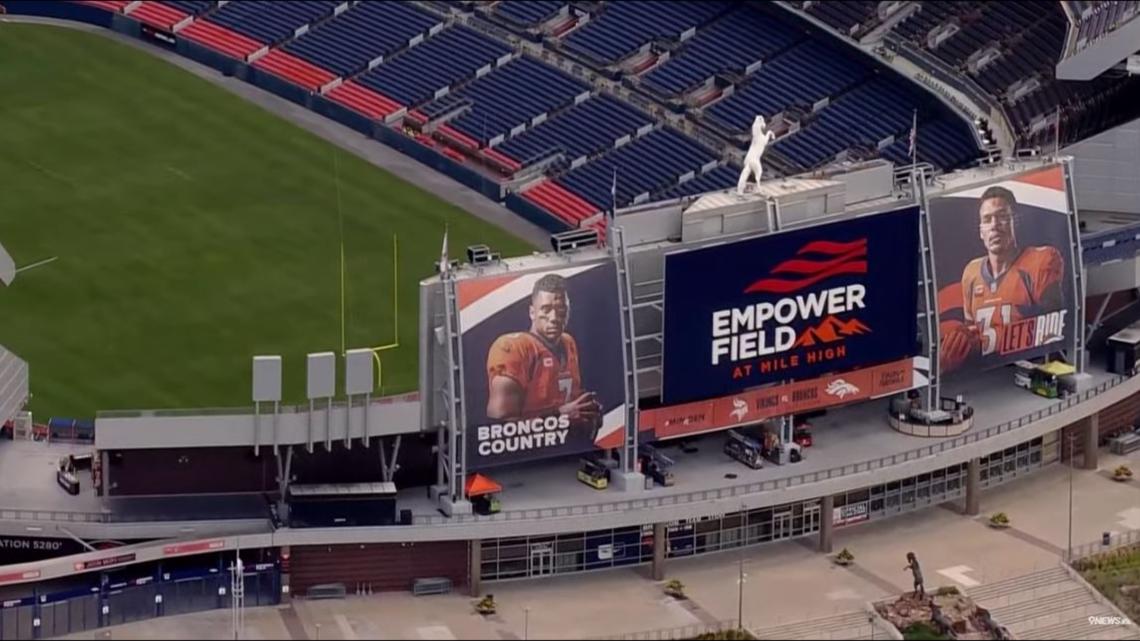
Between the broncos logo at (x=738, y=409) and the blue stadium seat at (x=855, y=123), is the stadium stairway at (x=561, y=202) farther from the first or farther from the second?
the broncos logo at (x=738, y=409)

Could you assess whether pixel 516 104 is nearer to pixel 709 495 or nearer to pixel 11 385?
pixel 709 495

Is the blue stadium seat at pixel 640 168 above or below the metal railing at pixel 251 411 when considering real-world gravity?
above

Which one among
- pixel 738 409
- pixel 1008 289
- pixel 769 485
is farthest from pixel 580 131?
pixel 769 485

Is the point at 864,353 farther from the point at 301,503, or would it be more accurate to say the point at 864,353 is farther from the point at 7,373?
the point at 7,373

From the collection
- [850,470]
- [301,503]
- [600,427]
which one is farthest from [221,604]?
[850,470]

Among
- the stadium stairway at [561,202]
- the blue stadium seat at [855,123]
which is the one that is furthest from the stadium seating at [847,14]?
the stadium stairway at [561,202]

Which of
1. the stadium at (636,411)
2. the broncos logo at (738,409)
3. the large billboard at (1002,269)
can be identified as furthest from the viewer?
the large billboard at (1002,269)
